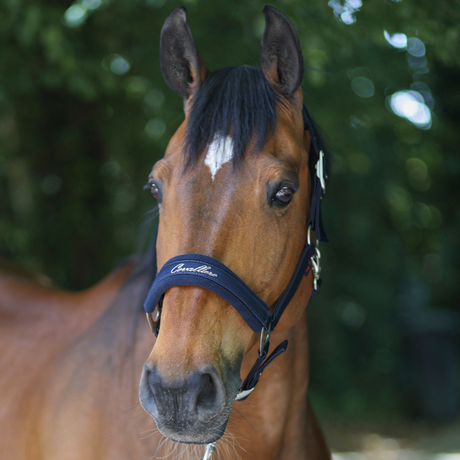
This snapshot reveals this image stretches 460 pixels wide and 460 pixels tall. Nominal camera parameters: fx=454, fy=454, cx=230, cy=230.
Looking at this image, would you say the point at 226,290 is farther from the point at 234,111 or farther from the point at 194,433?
the point at 234,111

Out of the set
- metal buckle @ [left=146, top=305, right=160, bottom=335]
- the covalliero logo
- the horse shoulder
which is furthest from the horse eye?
the horse shoulder

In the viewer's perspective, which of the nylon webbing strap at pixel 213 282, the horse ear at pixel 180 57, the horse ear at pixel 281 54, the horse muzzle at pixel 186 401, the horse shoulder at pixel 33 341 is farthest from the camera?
the horse shoulder at pixel 33 341

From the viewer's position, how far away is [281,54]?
1711 mm

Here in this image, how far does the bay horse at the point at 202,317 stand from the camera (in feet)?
4.30

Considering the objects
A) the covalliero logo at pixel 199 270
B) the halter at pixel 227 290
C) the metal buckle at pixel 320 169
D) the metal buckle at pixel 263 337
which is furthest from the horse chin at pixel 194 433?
the metal buckle at pixel 320 169

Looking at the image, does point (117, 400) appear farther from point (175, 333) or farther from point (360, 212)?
point (360, 212)

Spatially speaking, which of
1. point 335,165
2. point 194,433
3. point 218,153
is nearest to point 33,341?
point 194,433

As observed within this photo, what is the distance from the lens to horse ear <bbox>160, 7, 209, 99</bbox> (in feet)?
5.82

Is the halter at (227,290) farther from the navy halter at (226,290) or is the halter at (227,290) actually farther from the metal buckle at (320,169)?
the metal buckle at (320,169)

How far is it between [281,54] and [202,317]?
1.03m

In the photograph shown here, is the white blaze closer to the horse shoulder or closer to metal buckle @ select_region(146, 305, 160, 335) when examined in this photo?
metal buckle @ select_region(146, 305, 160, 335)

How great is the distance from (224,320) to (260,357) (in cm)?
24

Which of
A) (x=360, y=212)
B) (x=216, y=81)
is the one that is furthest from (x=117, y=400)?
(x=360, y=212)

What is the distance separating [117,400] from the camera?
6.09 ft
